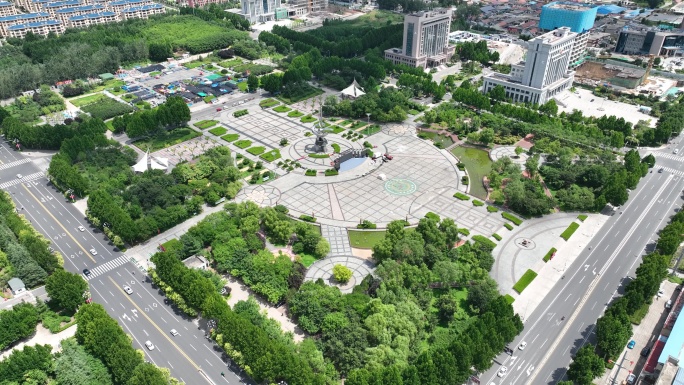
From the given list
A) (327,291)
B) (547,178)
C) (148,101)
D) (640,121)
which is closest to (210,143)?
(148,101)

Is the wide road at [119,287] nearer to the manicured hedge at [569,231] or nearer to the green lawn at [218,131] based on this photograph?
the green lawn at [218,131]

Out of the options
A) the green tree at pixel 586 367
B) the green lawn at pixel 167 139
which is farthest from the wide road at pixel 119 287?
the green tree at pixel 586 367

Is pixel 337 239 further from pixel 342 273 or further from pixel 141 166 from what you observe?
pixel 141 166

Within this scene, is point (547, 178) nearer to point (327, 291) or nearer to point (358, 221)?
point (358, 221)

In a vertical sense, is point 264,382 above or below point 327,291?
below

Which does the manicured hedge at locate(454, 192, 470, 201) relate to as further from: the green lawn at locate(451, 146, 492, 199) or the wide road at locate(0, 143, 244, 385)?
the wide road at locate(0, 143, 244, 385)

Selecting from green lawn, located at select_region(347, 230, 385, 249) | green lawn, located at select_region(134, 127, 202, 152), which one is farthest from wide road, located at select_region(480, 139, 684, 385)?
green lawn, located at select_region(134, 127, 202, 152)

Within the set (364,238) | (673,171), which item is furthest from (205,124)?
(673,171)
